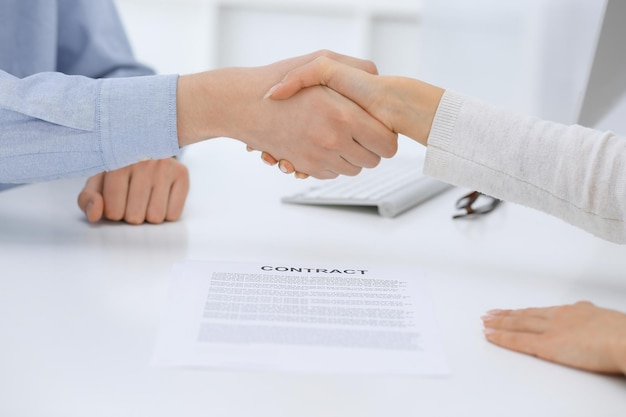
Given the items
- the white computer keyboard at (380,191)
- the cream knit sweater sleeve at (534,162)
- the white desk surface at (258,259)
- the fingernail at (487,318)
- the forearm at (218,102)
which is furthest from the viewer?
the white computer keyboard at (380,191)

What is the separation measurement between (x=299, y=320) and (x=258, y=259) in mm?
199

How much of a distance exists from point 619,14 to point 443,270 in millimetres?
403

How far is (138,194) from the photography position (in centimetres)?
100

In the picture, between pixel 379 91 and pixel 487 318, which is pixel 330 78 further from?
pixel 487 318

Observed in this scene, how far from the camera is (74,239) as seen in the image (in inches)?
36.6

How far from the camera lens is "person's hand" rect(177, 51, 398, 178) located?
3.06 ft

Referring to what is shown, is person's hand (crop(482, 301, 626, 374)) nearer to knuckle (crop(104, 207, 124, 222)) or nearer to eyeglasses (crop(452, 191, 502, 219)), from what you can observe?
eyeglasses (crop(452, 191, 502, 219))

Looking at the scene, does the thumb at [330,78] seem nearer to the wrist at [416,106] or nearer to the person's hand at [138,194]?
the wrist at [416,106]

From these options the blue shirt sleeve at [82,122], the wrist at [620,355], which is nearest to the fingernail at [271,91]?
the blue shirt sleeve at [82,122]

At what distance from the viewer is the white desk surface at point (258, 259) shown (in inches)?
22.4

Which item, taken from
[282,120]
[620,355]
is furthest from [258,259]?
[620,355]

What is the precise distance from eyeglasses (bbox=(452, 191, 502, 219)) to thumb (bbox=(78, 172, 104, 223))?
0.49 m

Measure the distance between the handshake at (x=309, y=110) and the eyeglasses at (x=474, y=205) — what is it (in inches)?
6.8

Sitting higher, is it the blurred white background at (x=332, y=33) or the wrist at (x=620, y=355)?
the wrist at (x=620, y=355)
